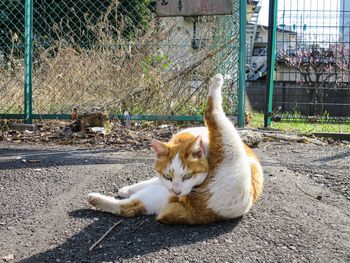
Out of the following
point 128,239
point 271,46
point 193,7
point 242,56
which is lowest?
point 128,239

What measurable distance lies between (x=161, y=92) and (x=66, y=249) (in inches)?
151

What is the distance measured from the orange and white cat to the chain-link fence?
323 centimetres

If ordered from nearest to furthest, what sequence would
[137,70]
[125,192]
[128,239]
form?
[128,239] → [125,192] → [137,70]

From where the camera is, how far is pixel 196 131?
2662 millimetres

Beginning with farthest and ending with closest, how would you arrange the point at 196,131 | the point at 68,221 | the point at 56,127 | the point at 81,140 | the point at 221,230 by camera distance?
the point at 56,127, the point at 81,140, the point at 196,131, the point at 68,221, the point at 221,230

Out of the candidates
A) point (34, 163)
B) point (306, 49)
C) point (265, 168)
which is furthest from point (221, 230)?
point (306, 49)

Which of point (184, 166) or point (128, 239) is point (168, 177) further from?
point (128, 239)

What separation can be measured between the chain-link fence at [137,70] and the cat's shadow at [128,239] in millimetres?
3378

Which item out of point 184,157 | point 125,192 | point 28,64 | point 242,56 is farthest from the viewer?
point 28,64

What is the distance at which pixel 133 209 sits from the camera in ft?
7.98

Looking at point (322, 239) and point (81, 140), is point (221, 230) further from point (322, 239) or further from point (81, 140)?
point (81, 140)

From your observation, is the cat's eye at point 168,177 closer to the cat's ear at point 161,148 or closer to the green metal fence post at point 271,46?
the cat's ear at point 161,148

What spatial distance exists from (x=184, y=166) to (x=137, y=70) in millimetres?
3762

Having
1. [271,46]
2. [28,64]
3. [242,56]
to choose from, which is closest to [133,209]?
[242,56]
